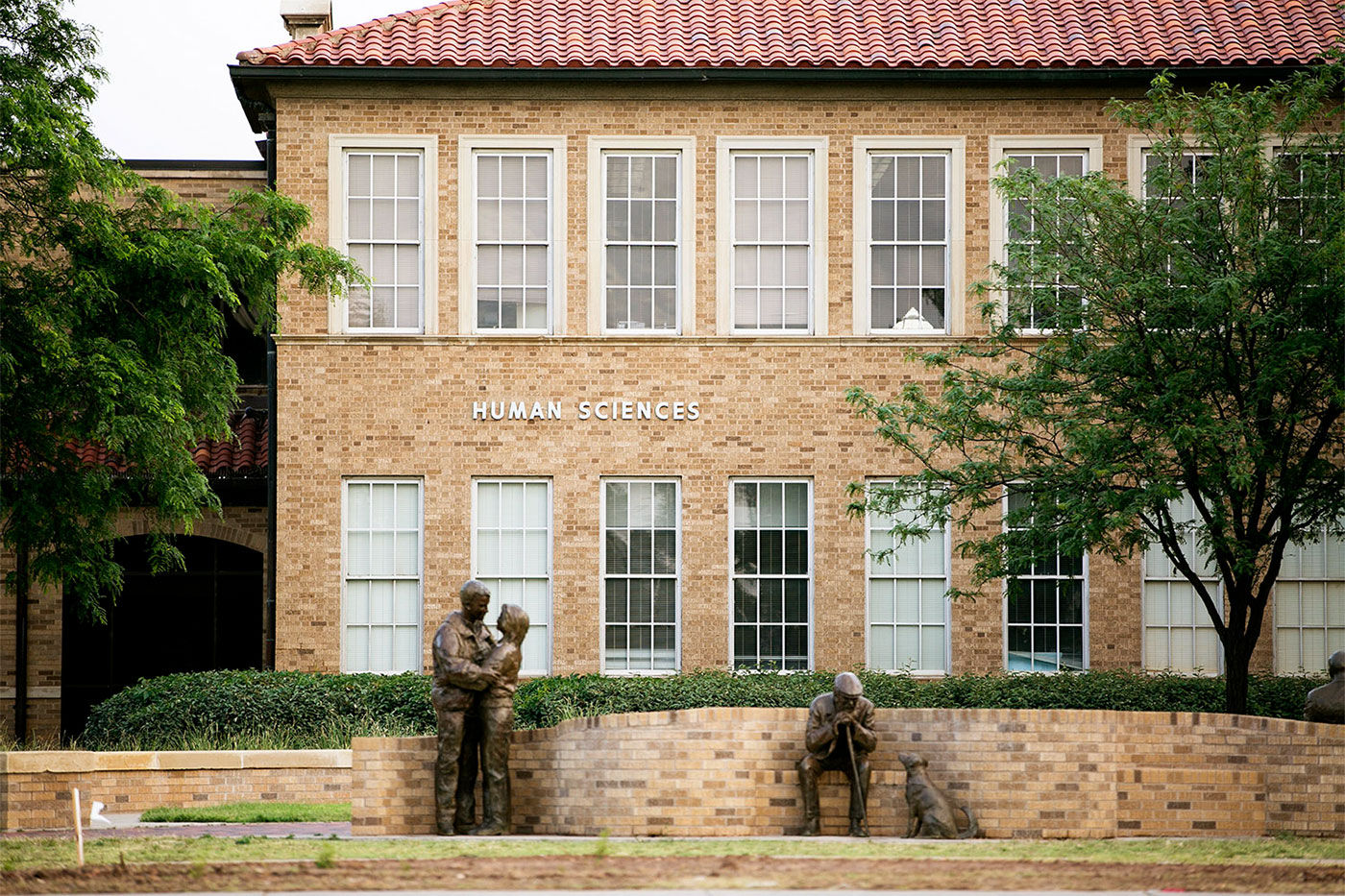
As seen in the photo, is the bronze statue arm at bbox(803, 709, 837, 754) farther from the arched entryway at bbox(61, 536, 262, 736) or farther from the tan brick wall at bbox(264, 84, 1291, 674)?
the arched entryway at bbox(61, 536, 262, 736)

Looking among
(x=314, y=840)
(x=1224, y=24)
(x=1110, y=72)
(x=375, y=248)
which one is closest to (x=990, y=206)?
(x=1110, y=72)

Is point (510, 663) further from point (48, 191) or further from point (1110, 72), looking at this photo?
point (1110, 72)

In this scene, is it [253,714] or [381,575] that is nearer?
[253,714]

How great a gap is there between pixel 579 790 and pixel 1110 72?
13041 millimetres

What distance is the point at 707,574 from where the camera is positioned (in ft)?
70.5

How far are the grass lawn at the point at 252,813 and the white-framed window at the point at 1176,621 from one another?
36.5ft

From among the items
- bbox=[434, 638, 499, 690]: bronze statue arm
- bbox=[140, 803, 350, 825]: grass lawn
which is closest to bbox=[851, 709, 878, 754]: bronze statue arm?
bbox=[434, 638, 499, 690]: bronze statue arm

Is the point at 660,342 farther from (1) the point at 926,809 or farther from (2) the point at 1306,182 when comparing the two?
(1) the point at 926,809

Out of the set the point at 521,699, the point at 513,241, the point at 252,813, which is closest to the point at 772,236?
the point at 513,241

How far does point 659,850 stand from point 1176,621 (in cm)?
1210

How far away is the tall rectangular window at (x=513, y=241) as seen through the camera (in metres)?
21.8

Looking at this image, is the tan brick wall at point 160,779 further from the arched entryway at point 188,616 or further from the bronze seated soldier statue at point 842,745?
the arched entryway at point 188,616

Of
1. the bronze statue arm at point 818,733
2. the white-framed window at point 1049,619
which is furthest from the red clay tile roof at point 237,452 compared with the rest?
the bronze statue arm at point 818,733

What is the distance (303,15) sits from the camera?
23.1 meters
